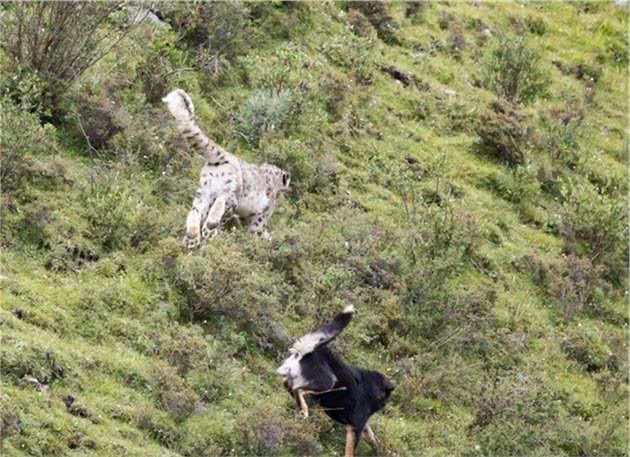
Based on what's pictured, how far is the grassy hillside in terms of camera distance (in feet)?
47.8

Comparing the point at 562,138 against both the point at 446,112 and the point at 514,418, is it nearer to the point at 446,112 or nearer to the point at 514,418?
the point at 446,112

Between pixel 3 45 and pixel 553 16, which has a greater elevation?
pixel 3 45

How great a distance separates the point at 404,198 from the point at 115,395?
8.41 m

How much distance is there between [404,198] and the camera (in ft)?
70.0

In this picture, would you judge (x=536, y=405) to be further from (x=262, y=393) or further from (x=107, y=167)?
(x=107, y=167)

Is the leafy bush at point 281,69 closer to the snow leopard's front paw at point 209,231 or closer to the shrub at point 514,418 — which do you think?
the snow leopard's front paw at point 209,231

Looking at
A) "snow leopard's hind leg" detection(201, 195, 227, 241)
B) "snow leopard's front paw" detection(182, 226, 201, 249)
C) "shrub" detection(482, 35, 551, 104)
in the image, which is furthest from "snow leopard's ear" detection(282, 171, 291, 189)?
"shrub" detection(482, 35, 551, 104)

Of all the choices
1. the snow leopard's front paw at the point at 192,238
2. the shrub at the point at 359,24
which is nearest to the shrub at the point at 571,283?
the snow leopard's front paw at the point at 192,238

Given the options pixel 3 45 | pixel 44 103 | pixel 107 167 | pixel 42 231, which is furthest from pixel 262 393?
pixel 3 45

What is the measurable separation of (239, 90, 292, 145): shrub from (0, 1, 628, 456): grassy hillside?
5 cm

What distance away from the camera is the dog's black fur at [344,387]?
1425cm

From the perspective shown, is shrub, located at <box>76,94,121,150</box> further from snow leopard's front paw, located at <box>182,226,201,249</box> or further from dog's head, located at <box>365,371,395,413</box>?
dog's head, located at <box>365,371,395,413</box>

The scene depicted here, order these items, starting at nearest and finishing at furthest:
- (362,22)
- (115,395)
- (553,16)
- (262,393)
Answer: (115,395) → (262,393) → (362,22) → (553,16)

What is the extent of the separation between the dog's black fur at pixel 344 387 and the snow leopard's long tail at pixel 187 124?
4.03m
